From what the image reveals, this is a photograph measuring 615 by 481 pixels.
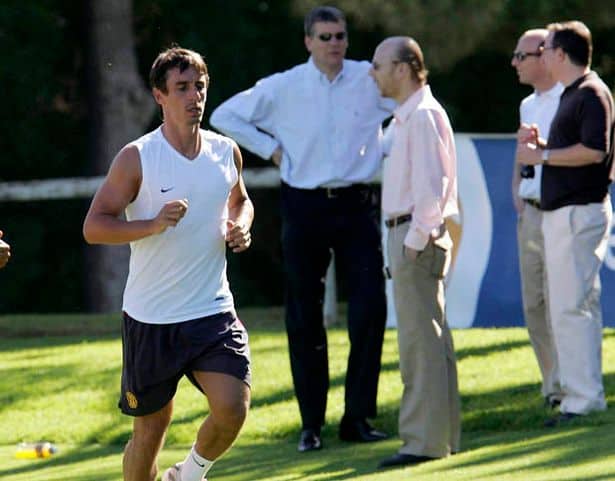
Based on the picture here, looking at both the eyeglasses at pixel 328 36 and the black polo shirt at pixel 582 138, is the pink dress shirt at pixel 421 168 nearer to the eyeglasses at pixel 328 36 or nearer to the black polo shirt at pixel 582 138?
the black polo shirt at pixel 582 138

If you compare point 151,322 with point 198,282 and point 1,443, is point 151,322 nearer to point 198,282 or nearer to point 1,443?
point 198,282

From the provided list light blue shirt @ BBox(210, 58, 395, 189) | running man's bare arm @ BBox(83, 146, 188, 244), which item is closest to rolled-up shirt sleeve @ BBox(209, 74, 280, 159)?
light blue shirt @ BBox(210, 58, 395, 189)

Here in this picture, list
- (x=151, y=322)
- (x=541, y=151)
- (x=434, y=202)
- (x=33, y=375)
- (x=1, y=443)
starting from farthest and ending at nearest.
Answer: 1. (x=33, y=375)
2. (x=1, y=443)
3. (x=541, y=151)
4. (x=434, y=202)
5. (x=151, y=322)

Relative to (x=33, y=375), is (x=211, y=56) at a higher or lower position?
higher

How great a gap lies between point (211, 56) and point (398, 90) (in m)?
9.18

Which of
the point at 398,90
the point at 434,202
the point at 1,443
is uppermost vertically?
the point at 398,90

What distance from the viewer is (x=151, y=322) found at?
6.79 meters

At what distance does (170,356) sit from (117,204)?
668 millimetres

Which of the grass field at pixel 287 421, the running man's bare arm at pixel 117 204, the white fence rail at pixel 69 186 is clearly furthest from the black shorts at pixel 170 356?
the white fence rail at pixel 69 186

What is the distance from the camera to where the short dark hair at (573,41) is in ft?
28.6

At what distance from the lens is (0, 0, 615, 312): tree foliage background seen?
56.4 feet

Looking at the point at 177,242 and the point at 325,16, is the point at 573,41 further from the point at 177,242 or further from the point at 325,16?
the point at 177,242

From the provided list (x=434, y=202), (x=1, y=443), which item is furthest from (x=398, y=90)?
(x=1, y=443)

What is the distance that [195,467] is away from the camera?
695cm
